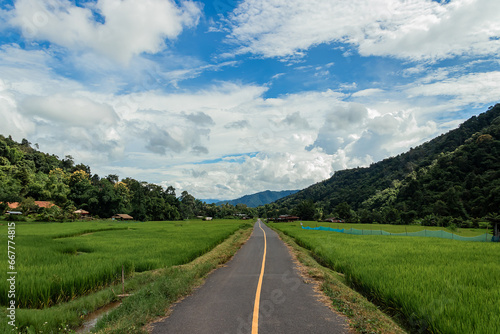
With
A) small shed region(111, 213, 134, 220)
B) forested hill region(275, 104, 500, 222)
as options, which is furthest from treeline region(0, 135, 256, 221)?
forested hill region(275, 104, 500, 222)

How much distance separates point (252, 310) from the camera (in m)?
7.61

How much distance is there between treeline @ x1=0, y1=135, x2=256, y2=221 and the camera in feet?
223

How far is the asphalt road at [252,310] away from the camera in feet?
20.7

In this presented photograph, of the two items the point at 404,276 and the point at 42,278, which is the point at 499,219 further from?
the point at 42,278

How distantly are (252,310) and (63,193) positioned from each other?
102m

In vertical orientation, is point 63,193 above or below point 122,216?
above

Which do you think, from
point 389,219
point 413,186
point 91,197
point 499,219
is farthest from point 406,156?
point 91,197

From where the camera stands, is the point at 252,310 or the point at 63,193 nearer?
the point at 252,310

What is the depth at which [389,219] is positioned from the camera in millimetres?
93500

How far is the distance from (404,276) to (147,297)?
885 cm

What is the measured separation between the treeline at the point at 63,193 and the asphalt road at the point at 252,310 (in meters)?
70.4

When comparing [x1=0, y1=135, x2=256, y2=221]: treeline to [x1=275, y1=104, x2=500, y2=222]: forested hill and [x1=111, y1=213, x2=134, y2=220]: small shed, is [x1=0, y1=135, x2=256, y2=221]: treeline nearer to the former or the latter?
[x1=111, y1=213, x2=134, y2=220]: small shed

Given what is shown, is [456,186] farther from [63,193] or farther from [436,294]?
[63,193]

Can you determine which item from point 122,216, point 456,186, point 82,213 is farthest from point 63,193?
point 456,186
